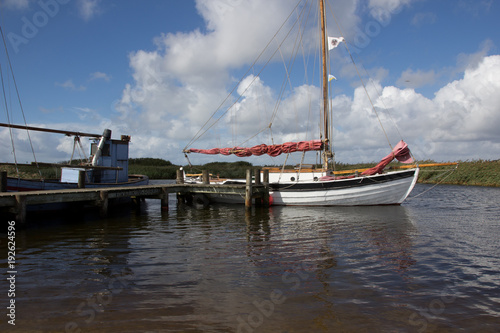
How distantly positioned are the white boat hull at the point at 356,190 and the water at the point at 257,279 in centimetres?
655

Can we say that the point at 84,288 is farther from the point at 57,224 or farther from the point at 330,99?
the point at 330,99

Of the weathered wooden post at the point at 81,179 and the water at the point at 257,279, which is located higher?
the weathered wooden post at the point at 81,179

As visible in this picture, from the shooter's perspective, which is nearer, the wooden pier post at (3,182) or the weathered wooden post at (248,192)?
the wooden pier post at (3,182)

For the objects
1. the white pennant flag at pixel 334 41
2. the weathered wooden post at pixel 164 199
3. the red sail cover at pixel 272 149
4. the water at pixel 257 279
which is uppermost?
the white pennant flag at pixel 334 41

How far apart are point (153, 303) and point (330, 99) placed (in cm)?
1930

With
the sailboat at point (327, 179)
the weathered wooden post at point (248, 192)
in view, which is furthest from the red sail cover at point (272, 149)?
the weathered wooden post at point (248, 192)

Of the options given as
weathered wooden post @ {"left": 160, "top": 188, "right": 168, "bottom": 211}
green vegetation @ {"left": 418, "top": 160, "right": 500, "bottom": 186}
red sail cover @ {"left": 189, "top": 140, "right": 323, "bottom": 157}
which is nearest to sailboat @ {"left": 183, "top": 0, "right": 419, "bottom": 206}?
red sail cover @ {"left": 189, "top": 140, "right": 323, "bottom": 157}

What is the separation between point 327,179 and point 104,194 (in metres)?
12.6

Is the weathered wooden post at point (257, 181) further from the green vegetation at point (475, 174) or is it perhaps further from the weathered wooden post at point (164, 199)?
the green vegetation at point (475, 174)

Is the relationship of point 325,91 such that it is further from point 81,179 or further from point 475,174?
A: point 475,174

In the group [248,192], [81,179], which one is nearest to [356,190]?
[248,192]

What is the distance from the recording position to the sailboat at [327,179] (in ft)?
63.0

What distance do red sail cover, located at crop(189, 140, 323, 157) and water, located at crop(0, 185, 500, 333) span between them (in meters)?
8.91

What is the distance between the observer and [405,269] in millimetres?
7328
